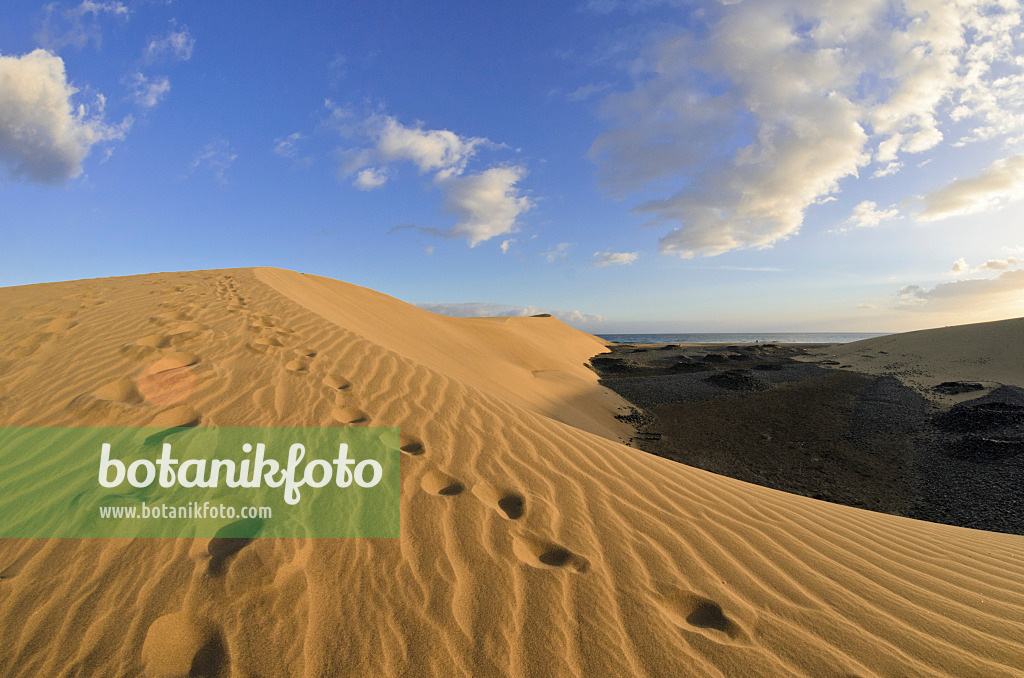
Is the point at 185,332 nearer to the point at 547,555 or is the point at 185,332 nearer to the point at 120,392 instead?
the point at 120,392

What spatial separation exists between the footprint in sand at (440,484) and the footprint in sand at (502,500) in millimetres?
123

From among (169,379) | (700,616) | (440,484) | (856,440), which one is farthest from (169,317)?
(856,440)

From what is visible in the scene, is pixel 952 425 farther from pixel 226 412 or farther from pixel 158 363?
pixel 158 363

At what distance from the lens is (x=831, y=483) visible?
5781 mm

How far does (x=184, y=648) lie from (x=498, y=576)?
4.34 ft

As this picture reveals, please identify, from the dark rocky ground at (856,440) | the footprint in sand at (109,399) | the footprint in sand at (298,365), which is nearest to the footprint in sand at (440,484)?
the footprint in sand at (298,365)

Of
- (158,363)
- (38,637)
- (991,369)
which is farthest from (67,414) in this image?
(991,369)

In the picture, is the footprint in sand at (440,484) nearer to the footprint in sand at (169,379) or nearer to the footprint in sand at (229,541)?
the footprint in sand at (229,541)

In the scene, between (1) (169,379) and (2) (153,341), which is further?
(2) (153,341)

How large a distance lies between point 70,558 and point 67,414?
78.1 inches

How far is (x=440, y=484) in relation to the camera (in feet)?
9.30

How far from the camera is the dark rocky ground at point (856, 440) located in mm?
5273

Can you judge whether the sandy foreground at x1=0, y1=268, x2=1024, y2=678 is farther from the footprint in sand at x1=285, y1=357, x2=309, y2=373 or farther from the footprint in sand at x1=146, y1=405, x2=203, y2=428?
the footprint in sand at x1=285, y1=357, x2=309, y2=373

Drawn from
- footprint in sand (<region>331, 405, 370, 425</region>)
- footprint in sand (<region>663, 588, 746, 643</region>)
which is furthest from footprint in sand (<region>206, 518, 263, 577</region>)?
footprint in sand (<region>663, 588, 746, 643</region>)
